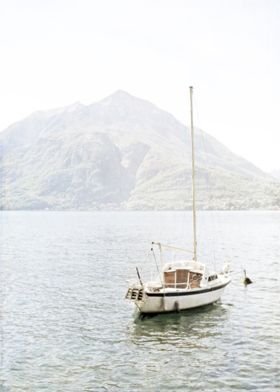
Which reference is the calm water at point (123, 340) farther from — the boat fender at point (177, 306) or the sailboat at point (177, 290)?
the sailboat at point (177, 290)

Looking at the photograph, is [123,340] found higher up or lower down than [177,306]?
lower down

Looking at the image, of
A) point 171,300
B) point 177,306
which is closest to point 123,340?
point 171,300

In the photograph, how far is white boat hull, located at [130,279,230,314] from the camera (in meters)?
39.1

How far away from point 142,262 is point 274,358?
51.0 m

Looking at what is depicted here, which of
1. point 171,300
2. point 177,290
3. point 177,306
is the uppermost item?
point 177,290

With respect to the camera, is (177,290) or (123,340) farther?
(177,290)

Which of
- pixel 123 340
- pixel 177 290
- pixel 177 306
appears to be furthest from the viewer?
pixel 177 306

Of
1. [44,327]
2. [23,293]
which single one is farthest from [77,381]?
[23,293]

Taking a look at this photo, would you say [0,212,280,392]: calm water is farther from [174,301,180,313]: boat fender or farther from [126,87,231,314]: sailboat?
[126,87,231,314]: sailboat

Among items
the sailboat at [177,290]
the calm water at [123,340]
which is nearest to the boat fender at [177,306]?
the sailboat at [177,290]

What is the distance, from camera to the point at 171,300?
40.0m

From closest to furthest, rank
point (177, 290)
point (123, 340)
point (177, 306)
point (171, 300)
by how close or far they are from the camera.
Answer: point (123, 340), point (171, 300), point (177, 290), point (177, 306)

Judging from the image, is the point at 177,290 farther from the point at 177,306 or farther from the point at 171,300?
the point at 177,306

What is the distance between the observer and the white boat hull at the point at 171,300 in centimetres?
3912
